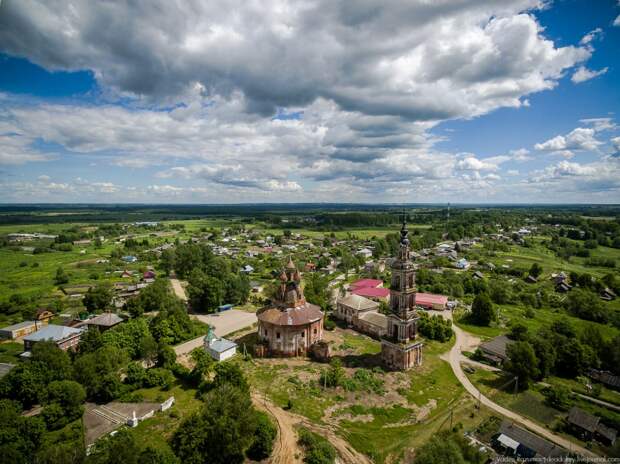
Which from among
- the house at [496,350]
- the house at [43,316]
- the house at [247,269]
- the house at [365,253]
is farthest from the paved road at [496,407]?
the house at [365,253]

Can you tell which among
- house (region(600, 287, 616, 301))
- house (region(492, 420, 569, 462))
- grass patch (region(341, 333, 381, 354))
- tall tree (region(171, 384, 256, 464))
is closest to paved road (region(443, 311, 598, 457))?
house (region(492, 420, 569, 462))

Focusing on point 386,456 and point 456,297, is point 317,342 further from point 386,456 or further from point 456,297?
point 456,297

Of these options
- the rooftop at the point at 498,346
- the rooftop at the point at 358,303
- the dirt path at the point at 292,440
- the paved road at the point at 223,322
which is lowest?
the paved road at the point at 223,322

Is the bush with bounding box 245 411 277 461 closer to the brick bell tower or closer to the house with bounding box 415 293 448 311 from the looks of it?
the brick bell tower

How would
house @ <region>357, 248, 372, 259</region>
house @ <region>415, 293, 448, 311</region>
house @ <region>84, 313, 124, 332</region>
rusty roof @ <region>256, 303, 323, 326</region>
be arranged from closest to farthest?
rusty roof @ <region>256, 303, 323, 326</region> < house @ <region>84, 313, 124, 332</region> < house @ <region>415, 293, 448, 311</region> < house @ <region>357, 248, 372, 259</region>

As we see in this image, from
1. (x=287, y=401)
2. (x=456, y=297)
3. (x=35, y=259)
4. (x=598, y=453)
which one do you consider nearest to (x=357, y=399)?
(x=287, y=401)

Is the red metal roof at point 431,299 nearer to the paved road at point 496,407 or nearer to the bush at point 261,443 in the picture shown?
the paved road at point 496,407

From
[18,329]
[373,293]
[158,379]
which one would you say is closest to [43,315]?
[18,329]
